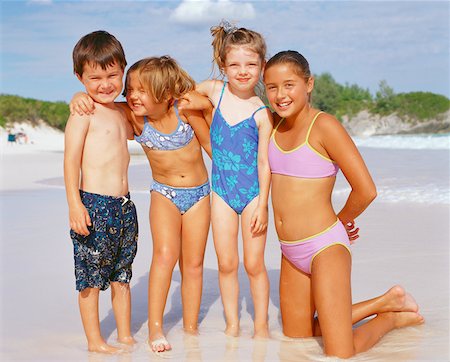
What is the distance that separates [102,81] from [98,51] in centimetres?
17

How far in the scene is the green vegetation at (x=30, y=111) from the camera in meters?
34.9

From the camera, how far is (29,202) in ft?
29.1

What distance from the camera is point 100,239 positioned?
354 cm

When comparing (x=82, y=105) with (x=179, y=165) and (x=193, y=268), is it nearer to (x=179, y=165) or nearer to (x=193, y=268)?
(x=179, y=165)

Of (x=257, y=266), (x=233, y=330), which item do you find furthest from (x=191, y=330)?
(x=257, y=266)


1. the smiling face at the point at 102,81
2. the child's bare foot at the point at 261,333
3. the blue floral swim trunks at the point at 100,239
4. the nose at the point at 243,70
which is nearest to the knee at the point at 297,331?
the child's bare foot at the point at 261,333

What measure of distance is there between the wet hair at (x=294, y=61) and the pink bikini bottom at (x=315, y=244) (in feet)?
2.80

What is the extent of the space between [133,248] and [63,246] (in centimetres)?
261

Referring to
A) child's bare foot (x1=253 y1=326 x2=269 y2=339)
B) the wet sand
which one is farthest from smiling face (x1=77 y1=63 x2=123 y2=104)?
child's bare foot (x1=253 y1=326 x2=269 y2=339)

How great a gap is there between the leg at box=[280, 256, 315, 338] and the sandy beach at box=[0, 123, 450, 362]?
0.28 feet

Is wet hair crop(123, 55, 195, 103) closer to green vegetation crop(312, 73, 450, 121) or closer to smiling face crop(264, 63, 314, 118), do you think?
smiling face crop(264, 63, 314, 118)

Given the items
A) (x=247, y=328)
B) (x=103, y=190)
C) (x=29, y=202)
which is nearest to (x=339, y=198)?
(x=29, y=202)

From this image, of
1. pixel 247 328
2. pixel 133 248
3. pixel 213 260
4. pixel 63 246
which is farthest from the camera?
pixel 63 246

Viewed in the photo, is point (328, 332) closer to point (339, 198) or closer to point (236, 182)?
point (236, 182)
